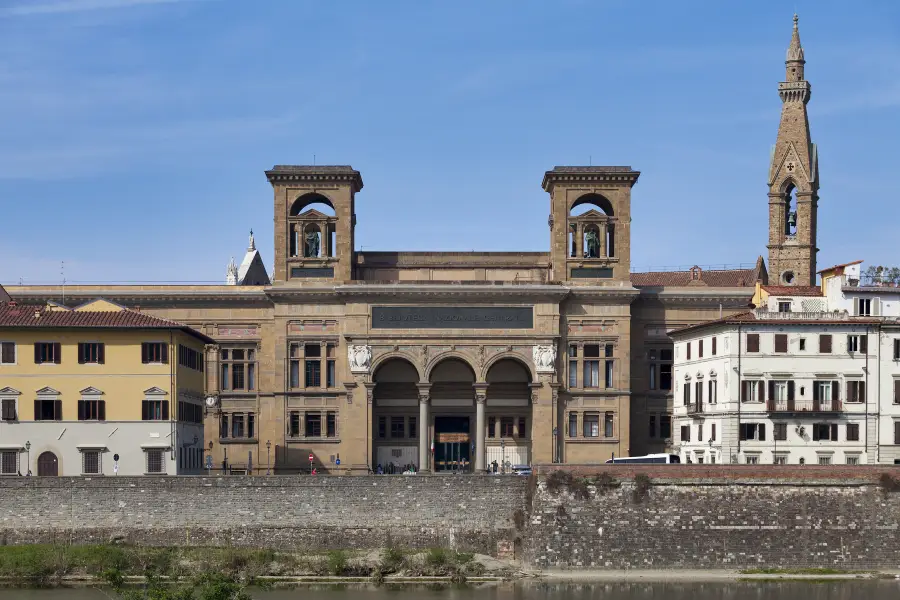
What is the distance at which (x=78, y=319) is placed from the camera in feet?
289

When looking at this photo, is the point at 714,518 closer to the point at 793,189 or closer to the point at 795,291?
the point at 795,291

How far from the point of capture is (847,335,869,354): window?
88.2m

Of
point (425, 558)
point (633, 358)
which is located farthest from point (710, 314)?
point (425, 558)

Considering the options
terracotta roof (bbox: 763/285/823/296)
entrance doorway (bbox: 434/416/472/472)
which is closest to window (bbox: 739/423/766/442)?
terracotta roof (bbox: 763/285/823/296)

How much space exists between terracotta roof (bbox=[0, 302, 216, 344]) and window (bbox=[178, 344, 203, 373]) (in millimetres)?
1143

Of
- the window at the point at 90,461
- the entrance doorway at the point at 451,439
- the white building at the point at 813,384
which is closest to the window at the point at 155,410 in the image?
the window at the point at 90,461

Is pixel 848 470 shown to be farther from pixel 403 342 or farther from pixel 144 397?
pixel 144 397

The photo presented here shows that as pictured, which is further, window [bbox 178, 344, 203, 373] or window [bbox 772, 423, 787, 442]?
window [bbox 178, 344, 203, 373]

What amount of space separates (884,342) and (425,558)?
29624mm

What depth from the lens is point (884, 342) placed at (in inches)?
→ 3469

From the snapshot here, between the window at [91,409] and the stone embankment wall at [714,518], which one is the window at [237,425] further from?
the stone embankment wall at [714,518]

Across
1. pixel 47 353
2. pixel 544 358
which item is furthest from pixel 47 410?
pixel 544 358

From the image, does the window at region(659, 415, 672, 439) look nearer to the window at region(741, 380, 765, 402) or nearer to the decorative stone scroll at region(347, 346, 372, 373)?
the window at region(741, 380, 765, 402)

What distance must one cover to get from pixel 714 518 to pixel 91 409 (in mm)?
34422
